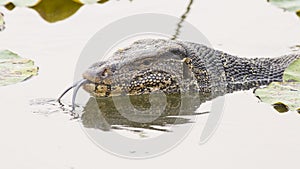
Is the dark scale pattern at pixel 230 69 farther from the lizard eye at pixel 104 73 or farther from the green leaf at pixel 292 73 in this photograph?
the lizard eye at pixel 104 73

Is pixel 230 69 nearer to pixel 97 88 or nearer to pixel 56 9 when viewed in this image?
pixel 97 88

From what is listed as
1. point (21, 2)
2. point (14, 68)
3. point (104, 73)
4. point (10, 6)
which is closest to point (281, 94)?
point (104, 73)

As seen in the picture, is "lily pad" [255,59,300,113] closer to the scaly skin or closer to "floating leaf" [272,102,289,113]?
"floating leaf" [272,102,289,113]

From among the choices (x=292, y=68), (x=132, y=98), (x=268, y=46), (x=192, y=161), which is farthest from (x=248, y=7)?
(x=192, y=161)

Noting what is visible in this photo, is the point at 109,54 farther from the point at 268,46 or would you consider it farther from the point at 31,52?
the point at 268,46

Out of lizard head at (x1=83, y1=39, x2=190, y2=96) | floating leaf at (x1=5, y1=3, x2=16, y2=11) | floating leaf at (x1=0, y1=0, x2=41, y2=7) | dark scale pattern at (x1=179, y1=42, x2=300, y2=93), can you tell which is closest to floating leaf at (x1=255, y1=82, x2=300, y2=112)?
dark scale pattern at (x1=179, y1=42, x2=300, y2=93)

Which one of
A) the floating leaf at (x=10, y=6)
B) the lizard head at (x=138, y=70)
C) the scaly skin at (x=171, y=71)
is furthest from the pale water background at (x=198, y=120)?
the lizard head at (x=138, y=70)

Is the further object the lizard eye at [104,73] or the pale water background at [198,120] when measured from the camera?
the lizard eye at [104,73]
